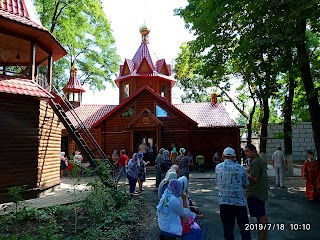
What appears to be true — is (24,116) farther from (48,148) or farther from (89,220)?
(89,220)

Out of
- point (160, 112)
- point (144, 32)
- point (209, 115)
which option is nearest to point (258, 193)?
point (160, 112)

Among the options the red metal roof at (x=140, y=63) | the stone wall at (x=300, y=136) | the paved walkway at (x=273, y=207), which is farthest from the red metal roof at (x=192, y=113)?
the paved walkway at (x=273, y=207)

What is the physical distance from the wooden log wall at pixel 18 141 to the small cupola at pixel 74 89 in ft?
58.9

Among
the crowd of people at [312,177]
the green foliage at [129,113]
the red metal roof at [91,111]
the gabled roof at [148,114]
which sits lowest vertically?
the crowd of people at [312,177]

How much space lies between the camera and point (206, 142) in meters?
21.4

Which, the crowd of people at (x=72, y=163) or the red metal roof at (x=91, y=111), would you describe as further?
the red metal roof at (x=91, y=111)

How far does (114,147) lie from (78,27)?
31.3ft

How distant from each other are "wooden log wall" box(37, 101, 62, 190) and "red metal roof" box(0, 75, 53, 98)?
3.01 feet

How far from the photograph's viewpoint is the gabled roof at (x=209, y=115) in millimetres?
21516

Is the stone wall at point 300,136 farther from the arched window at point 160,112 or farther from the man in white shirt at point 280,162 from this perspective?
the man in white shirt at point 280,162

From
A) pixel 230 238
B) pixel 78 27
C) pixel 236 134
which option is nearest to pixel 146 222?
pixel 230 238

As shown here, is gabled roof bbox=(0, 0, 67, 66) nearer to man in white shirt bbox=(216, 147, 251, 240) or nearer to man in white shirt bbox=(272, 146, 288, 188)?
man in white shirt bbox=(216, 147, 251, 240)

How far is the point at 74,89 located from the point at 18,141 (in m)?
18.7

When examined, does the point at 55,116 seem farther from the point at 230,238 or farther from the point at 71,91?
the point at 71,91
